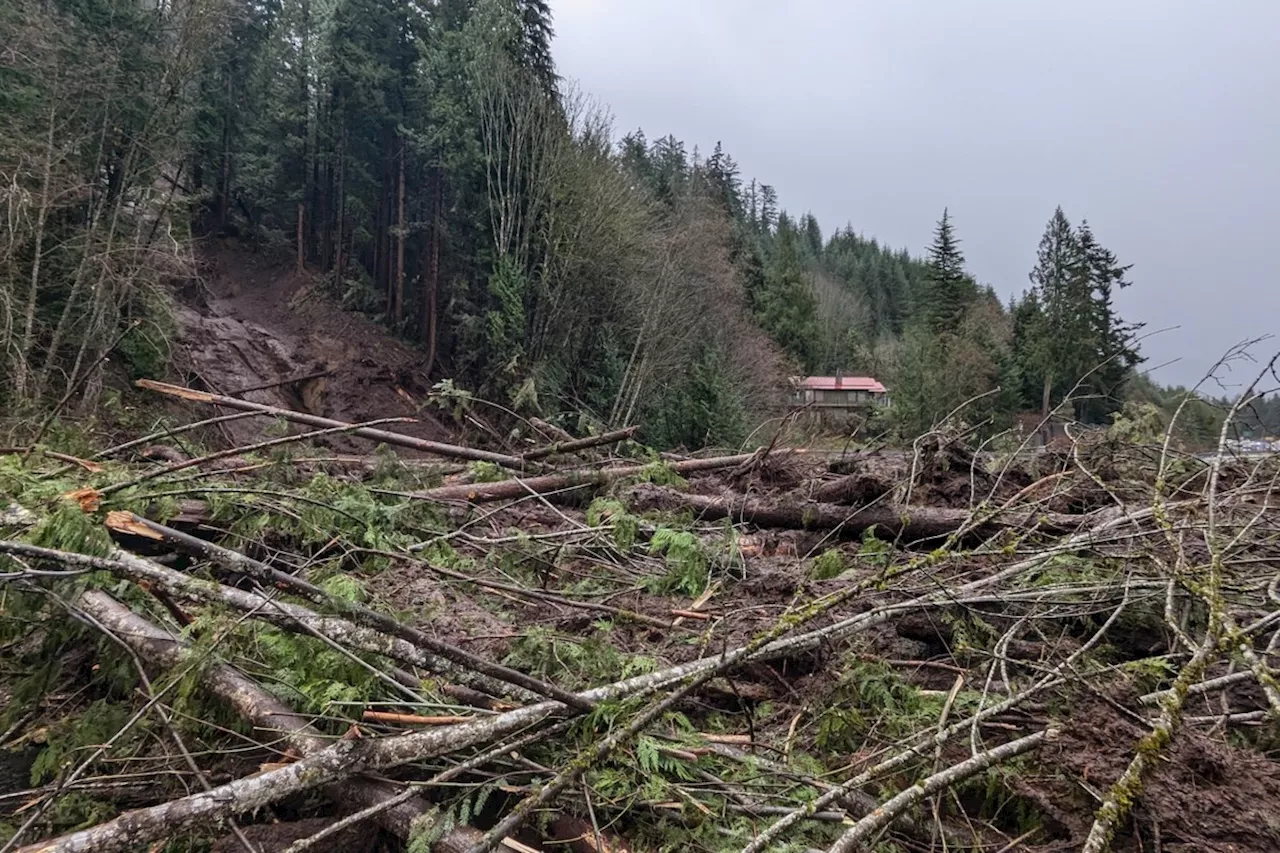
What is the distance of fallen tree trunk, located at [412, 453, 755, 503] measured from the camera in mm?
5312

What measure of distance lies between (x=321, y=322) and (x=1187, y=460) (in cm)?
2146

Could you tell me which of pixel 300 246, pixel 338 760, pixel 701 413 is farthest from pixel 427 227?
pixel 338 760

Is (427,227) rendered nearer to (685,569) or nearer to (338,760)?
(685,569)

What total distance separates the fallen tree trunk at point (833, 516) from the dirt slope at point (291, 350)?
389 inches

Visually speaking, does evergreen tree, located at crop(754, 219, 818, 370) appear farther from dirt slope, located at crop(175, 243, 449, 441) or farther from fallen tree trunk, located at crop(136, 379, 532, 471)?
fallen tree trunk, located at crop(136, 379, 532, 471)

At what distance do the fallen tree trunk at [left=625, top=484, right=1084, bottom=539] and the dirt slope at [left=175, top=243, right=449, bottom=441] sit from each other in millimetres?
9886

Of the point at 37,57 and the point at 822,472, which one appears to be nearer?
the point at 822,472

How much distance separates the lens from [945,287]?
33.5 m

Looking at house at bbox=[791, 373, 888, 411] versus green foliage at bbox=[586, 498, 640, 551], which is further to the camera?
house at bbox=[791, 373, 888, 411]

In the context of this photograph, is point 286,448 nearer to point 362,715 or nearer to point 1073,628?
point 362,715

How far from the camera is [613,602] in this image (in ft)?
12.3

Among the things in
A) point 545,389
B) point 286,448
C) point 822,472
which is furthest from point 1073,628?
point 545,389

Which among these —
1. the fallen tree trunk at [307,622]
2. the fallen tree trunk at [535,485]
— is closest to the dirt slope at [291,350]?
the fallen tree trunk at [535,485]

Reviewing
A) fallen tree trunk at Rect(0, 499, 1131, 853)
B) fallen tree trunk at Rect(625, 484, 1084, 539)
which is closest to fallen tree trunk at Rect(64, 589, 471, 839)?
fallen tree trunk at Rect(0, 499, 1131, 853)
